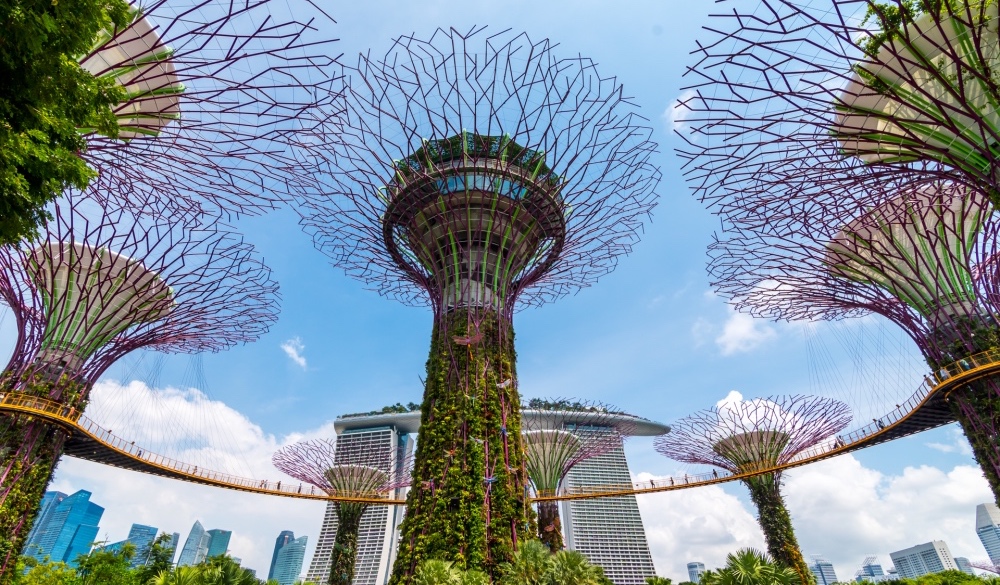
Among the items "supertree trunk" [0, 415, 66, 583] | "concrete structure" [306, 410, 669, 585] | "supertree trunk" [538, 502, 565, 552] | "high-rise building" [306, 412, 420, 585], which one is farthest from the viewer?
"high-rise building" [306, 412, 420, 585]

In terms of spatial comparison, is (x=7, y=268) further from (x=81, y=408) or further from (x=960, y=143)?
(x=960, y=143)

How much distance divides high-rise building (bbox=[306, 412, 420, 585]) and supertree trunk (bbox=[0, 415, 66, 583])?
41020 mm

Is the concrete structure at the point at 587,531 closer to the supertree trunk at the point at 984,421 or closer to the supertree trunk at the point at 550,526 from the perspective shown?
the supertree trunk at the point at 550,526

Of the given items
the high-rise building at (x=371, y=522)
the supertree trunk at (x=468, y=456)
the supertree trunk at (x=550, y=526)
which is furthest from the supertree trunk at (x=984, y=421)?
the high-rise building at (x=371, y=522)

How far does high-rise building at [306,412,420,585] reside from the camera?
2982 inches

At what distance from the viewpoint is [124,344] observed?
26.0 metres

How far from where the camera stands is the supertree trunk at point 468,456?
652 inches

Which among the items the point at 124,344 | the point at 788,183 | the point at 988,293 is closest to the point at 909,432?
the point at 988,293

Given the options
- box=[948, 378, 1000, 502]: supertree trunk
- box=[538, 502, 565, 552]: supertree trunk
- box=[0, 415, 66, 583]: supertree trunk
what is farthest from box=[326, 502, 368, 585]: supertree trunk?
box=[948, 378, 1000, 502]: supertree trunk

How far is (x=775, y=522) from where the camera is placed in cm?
3175

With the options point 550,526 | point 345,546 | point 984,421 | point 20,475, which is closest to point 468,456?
point 550,526

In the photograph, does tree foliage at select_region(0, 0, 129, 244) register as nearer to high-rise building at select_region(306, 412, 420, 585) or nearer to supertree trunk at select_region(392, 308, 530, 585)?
supertree trunk at select_region(392, 308, 530, 585)

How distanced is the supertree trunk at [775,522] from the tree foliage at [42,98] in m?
36.1

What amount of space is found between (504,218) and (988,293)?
61.1 ft
